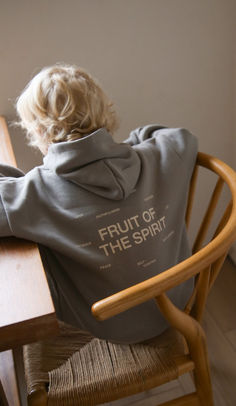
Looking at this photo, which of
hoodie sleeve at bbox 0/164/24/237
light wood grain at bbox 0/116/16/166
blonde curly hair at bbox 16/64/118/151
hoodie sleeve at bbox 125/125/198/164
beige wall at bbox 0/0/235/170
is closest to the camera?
hoodie sleeve at bbox 0/164/24/237

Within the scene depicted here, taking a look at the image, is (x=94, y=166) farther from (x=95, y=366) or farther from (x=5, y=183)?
(x=95, y=366)

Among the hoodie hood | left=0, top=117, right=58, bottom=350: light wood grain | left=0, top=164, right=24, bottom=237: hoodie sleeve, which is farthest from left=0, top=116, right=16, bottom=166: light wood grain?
left=0, top=117, right=58, bottom=350: light wood grain

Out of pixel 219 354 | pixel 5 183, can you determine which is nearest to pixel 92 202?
pixel 5 183

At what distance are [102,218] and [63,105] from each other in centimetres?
26

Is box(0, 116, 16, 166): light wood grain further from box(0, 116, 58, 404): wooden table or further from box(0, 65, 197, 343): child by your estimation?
box(0, 116, 58, 404): wooden table

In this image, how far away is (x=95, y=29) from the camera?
4.37 feet

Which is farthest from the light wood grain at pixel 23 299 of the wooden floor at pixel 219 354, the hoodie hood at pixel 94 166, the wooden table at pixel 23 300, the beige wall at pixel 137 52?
the beige wall at pixel 137 52

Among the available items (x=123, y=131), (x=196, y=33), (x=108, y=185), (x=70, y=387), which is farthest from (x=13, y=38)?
(x=70, y=387)

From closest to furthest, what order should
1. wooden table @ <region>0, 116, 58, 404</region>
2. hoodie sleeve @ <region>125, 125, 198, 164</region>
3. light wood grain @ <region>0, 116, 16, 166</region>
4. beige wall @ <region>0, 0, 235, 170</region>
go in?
1. wooden table @ <region>0, 116, 58, 404</region>
2. hoodie sleeve @ <region>125, 125, 198, 164</region>
3. light wood grain @ <region>0, 116, 16, 166</region>
4. beige wall @ <region>0, 0, 235, 170</region>

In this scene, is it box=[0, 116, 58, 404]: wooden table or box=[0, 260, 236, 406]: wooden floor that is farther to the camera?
box=[0, 260, 236, 406]: wooden floor

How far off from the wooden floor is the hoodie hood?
753mm

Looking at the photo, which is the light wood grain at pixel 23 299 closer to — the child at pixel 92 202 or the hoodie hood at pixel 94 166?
the child at pixel 92 202

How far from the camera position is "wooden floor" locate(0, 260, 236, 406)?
1.31 metres

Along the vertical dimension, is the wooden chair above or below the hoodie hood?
below
